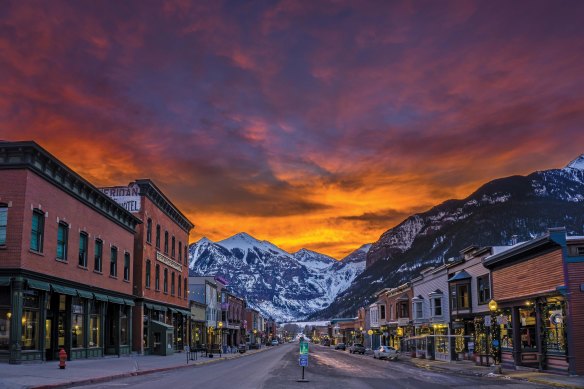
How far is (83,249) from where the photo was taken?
4097cm

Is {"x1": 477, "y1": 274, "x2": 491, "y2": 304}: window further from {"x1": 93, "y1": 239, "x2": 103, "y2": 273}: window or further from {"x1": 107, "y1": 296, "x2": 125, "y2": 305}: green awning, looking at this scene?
{"x1": 93, "y1": 239, "x2": 103, "y2": 273}: window

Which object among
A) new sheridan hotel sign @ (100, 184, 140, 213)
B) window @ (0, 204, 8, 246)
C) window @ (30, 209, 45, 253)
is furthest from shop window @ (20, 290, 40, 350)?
new sheridan hotel sign @ (100, 184, 140, 213)

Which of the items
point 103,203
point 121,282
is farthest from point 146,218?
point 103,203

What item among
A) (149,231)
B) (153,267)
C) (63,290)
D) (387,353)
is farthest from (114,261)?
(387,353)

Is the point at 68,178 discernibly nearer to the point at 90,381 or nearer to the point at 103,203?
the point at 103,203

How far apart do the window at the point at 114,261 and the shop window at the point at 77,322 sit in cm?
682

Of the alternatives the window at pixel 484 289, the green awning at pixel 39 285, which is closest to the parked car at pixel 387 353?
the window at pixel 484 289

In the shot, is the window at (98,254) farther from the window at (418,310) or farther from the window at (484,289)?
the window at (418,310)

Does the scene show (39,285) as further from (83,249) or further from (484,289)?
(484,289)

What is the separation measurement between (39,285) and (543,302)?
2766 cm

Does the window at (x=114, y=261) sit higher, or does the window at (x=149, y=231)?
the window at (x=149, y=231)

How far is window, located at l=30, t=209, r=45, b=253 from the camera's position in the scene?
32906 millimetres

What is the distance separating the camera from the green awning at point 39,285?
104ft

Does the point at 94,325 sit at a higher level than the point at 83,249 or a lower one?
lower
